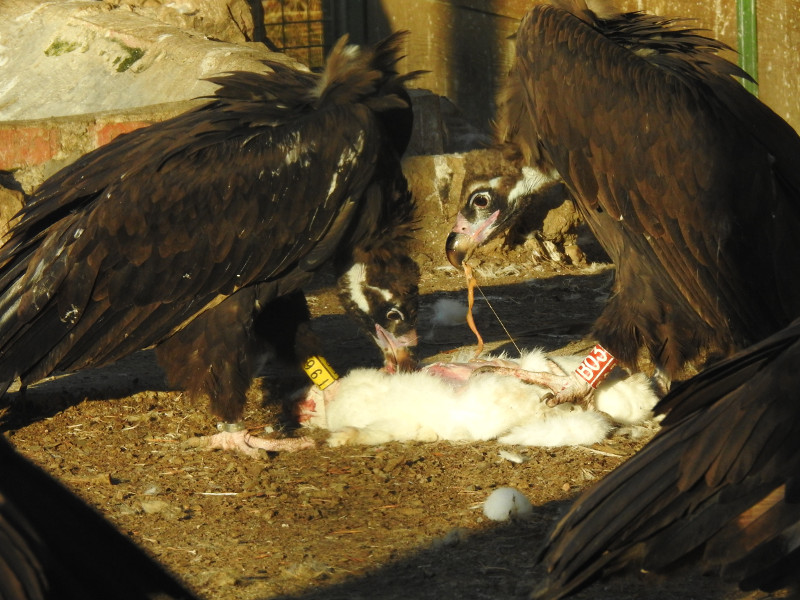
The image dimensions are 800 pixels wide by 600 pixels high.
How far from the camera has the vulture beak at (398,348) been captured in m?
4.94

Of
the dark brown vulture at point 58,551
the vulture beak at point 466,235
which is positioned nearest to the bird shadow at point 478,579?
the dark brown vulture at point 58,551

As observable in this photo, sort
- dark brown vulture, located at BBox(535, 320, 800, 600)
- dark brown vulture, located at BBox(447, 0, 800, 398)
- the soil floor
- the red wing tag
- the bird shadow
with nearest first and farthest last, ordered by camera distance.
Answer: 1. dark brown vulture, located at BBox(535, 320, 800, 600)
2. the bird shadow
3. the soil floor
4. dark brown vulture, located at BBox(447, 0, 800, 398)
5. the red wing tag

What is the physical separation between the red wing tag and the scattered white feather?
107cm

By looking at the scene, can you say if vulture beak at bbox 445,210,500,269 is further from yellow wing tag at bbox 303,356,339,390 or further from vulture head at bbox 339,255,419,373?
yellow wing tag at bbox 303,356,339,390

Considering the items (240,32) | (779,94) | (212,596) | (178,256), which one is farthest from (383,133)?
(240,32)

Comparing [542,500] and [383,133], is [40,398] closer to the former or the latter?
[383,133]

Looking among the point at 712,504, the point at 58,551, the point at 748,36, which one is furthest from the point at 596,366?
the point at 748,36

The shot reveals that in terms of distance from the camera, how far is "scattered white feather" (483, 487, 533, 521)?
3.74 metres

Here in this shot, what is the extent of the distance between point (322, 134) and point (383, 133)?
0.32 meters

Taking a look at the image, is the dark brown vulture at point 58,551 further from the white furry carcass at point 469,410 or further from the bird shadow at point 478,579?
the white furry carcass at point 469,410

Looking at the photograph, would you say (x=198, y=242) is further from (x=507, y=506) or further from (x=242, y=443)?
(x=507, y=506)

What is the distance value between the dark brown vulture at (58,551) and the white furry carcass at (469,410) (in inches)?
107

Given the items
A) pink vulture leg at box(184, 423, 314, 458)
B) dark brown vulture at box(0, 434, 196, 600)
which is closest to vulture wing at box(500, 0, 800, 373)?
pink vulture leg at box(184, 423, 314, 458)

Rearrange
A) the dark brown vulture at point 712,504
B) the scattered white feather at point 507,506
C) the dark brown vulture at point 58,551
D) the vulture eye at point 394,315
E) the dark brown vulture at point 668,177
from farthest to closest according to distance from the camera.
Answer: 1. the vulture eye at point 394,315
2. the dark brown vulture at point 668,177
3. the scattered white feather at point 507,506
4. the dark brown vulture at point 712,504
5. the dark brown vulture at point 58,551
